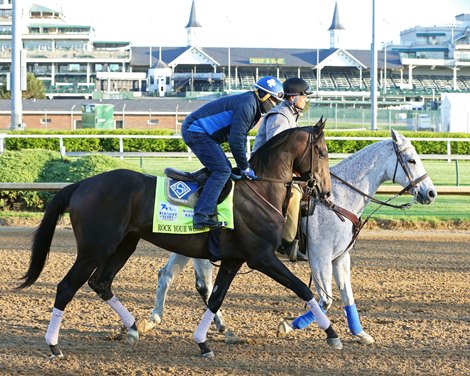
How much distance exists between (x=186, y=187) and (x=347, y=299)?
1487mm

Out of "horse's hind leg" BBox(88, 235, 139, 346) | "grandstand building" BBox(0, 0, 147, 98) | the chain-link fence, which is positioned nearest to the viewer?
"horse's hind leg" BBox(88, 235, 139, 346)

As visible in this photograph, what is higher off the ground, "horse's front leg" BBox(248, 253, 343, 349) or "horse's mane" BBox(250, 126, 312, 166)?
"horse's mane" BBox(250, 126, 312, 166)

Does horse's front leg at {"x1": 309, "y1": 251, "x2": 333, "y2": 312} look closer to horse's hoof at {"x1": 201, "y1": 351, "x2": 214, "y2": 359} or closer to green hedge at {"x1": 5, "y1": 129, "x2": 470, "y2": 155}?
horse's hoof at {"x1": 201, "y1": 351, "x2": 214, "y2": 359}

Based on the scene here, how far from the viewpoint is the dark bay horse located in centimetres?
635

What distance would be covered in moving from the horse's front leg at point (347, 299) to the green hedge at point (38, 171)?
863 centimetres

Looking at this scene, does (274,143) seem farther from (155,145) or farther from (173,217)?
(155,145)

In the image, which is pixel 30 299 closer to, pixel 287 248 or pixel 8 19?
pixel 287 248

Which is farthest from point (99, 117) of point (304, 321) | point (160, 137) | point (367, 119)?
point (304, 321)

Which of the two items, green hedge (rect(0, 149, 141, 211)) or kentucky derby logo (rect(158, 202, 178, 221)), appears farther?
green hedge (rect(0, 149, 141, 211))

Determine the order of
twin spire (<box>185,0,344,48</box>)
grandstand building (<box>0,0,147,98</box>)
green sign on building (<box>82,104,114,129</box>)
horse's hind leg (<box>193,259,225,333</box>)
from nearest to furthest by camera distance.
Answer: horse's hind leg (<box>193,259,225,333</box>) → green sign on building (<box>82,104,114,129</box>) → grandstand building (<box>0,0,147,98</box>) → twin spire (<box>185,0,344,48</box>)

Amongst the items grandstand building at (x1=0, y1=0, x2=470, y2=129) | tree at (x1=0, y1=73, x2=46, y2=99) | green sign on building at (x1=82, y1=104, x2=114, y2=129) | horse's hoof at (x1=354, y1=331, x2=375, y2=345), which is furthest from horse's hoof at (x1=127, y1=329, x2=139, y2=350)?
grandstand building at (x1=0, y1=0, x2=470, y2=129)

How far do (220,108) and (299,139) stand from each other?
628mm

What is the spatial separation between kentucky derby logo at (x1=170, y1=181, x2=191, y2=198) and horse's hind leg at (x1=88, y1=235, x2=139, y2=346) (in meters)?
0.50

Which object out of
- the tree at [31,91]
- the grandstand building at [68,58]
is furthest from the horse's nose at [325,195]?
the grandstand building at [68,58]
